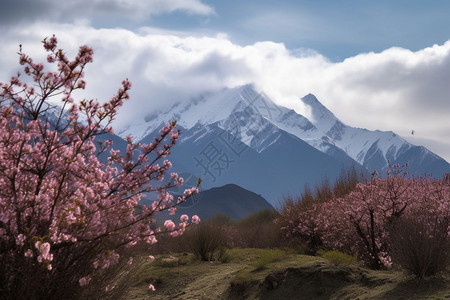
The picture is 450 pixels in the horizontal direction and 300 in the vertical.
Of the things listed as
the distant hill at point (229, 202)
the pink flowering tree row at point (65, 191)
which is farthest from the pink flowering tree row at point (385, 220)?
the distant hill at point (229, 202)

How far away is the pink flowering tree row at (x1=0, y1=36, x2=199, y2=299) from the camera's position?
4.83 meters

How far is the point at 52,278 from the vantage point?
516 centimetres

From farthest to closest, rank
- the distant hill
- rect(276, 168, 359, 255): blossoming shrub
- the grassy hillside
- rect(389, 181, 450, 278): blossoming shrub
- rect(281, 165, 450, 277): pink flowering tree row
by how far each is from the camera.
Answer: the distant hill → rect(276, 168, 359, 255): blossoming shrub → rect(281, 165, 450, 277): pink flowering tree row → rect(389, 181, 450, 278): blossoming shrub → the grassy hillside

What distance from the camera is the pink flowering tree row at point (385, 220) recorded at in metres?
8.08

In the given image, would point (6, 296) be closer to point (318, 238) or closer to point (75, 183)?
point (75, 183)

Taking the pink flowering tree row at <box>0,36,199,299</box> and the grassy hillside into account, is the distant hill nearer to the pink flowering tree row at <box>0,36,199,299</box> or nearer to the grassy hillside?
the grassy hillside

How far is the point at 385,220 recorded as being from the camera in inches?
445

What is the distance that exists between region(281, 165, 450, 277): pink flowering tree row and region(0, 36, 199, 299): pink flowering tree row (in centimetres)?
456

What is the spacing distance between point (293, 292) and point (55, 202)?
5643mm

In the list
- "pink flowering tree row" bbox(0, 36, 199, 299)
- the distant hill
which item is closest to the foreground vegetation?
"pink flowering tree row" bbox(0, 36, 199, 299)

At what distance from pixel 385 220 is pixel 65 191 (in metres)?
8.24

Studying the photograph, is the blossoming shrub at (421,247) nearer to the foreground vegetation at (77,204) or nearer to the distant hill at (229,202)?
the foreground vegetation at (77,204)

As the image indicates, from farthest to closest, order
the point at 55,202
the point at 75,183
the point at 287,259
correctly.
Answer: the point at 287,259
the point at 75,183
the point at 55,202

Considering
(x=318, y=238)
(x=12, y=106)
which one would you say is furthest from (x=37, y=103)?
(x=318, y=238)
